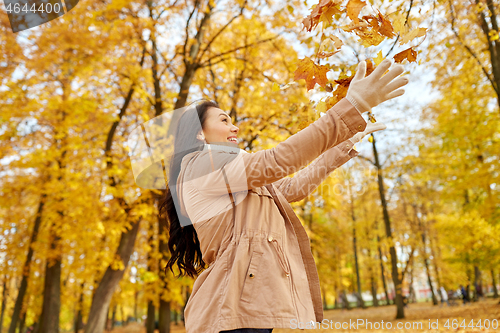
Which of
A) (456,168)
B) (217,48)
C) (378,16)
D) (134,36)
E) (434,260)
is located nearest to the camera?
(378,16)

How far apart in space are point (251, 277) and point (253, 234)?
0.17 metres

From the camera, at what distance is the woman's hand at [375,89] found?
3.95ft

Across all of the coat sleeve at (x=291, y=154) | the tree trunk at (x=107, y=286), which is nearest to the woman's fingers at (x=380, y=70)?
the coat sleeve at (x=291, y=154)

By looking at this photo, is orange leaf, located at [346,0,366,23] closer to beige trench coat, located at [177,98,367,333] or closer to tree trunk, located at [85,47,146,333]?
beige trench coat, located at [177,98,367,333]

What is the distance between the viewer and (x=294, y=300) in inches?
52.5

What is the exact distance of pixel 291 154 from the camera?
1.22 meters

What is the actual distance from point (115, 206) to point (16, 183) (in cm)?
419

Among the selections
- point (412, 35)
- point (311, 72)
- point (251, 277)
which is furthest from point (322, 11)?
point (251, 277)

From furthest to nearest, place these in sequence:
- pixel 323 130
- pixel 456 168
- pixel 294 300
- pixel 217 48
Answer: pixel 456 168 < pixel 217 48 < pixel 294 300 < pixel 323 130

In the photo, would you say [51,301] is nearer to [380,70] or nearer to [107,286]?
[107,286]

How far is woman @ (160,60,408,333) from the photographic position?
1.23 metres

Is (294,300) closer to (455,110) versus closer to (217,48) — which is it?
(217,48)

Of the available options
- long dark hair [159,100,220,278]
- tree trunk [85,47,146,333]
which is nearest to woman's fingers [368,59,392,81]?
long dark hair [159,100,220,278]

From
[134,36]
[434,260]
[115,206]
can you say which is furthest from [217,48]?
[434,260]
